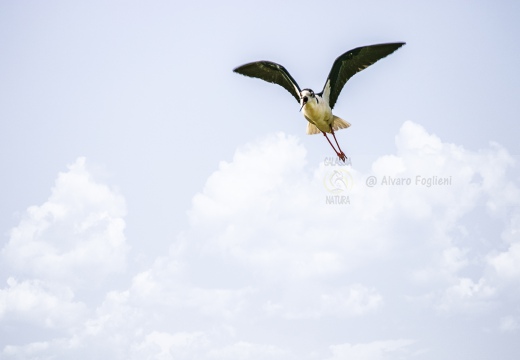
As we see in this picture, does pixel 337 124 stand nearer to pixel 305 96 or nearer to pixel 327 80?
pixel 327 80

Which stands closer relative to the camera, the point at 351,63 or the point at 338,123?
the point at 351,63

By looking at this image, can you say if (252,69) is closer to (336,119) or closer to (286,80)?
(286,80)

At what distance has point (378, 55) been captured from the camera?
25.2 metres

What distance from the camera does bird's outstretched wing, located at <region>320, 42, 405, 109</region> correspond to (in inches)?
977

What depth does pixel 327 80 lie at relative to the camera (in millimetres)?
25828

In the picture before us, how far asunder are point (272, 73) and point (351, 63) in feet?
10.1

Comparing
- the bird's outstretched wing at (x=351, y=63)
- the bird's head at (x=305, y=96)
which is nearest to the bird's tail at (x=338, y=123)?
the bird's outstretched wing at (x=351, y=63)

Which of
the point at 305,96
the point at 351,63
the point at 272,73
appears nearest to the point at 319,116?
the point at 305,96

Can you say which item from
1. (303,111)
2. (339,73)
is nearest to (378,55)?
(339,73)

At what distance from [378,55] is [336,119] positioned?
9.36 feet

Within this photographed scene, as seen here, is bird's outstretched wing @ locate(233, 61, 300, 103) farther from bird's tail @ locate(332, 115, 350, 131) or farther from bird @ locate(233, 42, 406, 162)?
bird's tail @ locate(332, 115, 350, 131)

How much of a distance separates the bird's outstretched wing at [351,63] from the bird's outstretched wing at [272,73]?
1339 millimetres

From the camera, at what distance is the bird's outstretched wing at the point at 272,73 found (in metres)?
26.2

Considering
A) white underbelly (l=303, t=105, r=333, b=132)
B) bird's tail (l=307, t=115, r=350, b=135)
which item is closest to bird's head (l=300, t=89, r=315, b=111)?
white underbelly (l=303, t=105, r=333, b=132)
